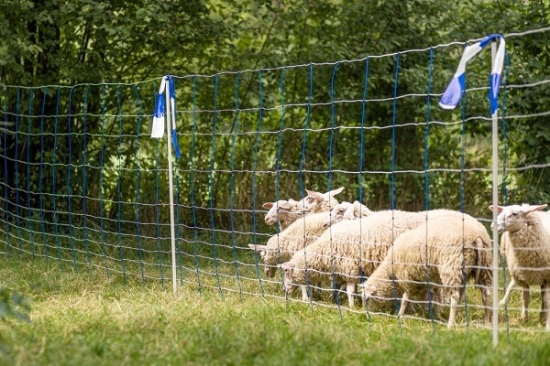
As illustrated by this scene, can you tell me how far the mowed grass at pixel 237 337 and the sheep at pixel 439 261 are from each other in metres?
0.39

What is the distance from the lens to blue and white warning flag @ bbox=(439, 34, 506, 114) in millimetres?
5809

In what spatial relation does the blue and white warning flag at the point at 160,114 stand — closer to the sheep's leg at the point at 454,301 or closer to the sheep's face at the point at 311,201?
the sheep's face at the point at 311,201

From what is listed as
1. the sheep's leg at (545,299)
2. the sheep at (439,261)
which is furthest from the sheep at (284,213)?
the sheep's leg at (545,299)

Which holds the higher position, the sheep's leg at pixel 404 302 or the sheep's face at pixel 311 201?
the sheep's face at pixel 311 201

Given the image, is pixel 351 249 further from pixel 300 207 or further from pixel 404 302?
pixel 300 207

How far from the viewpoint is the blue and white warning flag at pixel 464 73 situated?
5.81 m

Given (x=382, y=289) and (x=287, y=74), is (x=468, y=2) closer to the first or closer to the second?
(x=287, y=74)

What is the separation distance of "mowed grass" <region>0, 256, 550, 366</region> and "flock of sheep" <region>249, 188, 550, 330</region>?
0.43 metres

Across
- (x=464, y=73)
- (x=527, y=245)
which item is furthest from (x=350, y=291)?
(x=464, y=73)

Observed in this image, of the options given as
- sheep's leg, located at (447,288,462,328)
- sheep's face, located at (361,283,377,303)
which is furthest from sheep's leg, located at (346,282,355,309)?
sheep's leg, located at (447,288,462,328)

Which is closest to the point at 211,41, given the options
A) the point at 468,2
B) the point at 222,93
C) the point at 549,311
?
the point at 222,93

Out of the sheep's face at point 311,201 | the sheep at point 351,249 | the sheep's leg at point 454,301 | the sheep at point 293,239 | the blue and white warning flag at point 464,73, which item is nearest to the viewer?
the blue and white warning flag at point 464,73

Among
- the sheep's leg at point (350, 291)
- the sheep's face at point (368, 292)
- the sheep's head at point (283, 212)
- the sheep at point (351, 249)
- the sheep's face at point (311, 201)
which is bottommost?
the sheep's leg at point (350, 291)

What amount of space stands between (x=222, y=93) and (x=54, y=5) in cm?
284
